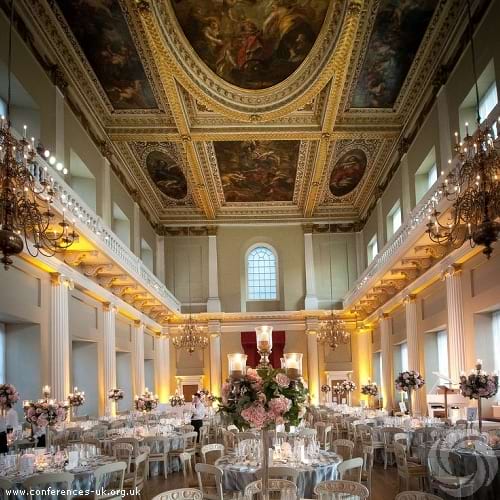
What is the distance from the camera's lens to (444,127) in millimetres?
15352

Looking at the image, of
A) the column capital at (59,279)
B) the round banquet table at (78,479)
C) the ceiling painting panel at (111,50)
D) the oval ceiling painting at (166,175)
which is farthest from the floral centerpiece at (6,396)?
the oval ceiling painting at (166,175)

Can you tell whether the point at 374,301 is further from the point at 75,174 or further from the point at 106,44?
the point at 106,44

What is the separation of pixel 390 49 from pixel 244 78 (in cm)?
420

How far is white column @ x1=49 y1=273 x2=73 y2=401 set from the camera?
1444 centimetres

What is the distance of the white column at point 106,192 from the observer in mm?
19141

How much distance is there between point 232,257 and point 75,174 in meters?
13.1

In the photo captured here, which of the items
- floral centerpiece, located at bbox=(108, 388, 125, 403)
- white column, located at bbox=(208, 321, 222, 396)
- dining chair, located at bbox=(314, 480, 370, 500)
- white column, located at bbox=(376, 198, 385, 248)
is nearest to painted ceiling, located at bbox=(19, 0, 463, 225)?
white column, located at bbox=(376, 198, 385, 248)

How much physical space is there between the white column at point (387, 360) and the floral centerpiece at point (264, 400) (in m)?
18.5

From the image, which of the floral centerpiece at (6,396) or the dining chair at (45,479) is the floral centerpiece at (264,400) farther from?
the floral centerpiece at (6,396)

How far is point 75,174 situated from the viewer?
59.5 feet

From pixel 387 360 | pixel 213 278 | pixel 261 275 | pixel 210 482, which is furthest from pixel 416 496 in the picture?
pixel 261 275

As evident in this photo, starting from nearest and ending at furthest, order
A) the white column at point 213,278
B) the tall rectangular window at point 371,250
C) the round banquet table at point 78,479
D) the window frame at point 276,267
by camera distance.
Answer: the round banquet table at point 78,479, the tall rectangular window at point 371,250, the white column at point 213,278, the window frame at point 276,267

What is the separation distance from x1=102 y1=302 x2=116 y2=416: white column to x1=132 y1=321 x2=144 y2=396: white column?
4.06m

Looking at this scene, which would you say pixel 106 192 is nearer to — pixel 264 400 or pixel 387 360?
pixel 387 360
